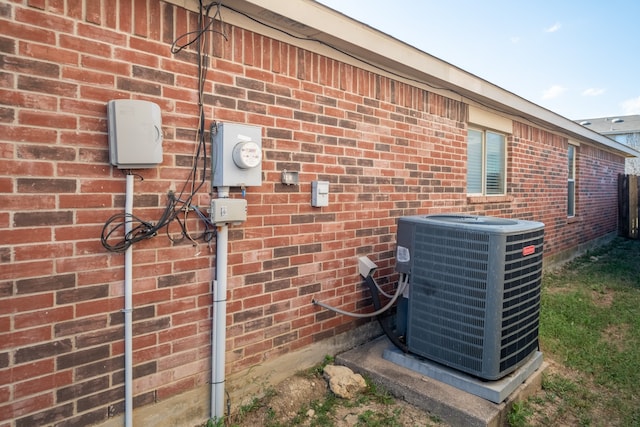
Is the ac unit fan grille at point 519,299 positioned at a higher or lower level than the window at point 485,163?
lower

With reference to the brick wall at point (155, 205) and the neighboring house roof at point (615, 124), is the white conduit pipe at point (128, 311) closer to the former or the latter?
the brick wall at point (155, 205)

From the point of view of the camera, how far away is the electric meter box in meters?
2.53

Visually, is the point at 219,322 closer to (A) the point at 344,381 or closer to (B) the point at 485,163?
(A) the point at 344,381

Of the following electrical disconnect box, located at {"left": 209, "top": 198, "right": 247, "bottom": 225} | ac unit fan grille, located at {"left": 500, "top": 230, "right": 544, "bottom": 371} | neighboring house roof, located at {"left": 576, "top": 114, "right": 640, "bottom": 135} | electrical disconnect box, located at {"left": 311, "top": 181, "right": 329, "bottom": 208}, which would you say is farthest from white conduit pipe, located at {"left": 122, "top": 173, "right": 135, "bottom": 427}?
neighboring house roof, located at {"left": 576, "top": 114, "right": 640, "bottom": 135}

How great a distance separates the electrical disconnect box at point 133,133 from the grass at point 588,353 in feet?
9.71

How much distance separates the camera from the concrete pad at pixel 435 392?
2.66 m

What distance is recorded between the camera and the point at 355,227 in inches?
144

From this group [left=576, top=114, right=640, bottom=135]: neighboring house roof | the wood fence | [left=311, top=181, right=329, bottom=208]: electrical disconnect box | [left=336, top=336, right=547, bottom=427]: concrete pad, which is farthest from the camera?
[left=576, top=114, right=640, bottom=135]: neighboring house roof

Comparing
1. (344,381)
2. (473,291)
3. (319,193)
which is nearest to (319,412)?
(344,381)

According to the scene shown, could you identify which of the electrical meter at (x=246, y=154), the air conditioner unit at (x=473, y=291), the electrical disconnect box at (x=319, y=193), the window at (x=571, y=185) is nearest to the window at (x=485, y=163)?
the air conditioner unit at (x=473, y=291)

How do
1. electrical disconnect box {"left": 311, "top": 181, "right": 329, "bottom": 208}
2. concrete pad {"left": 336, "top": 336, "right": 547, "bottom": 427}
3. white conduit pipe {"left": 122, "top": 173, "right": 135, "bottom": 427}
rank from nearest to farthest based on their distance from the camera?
white conduit pipe {"left": 122, "top": 173, "right": 135, "bottom": 427} < concrete pad {"left": 336, "top": 336, "right": 547, "bottom": 427} < electrical disconnect box {"left": 311, "top": 181, "right": 329, "bottom": 208}

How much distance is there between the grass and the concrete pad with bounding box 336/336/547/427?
125mm

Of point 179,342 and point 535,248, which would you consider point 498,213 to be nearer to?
point 535,248

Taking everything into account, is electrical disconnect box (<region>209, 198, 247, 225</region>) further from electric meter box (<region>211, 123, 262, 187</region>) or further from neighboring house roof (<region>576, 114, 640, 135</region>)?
neighboring house roof (<region>576, 114, 640, 135</region>)
